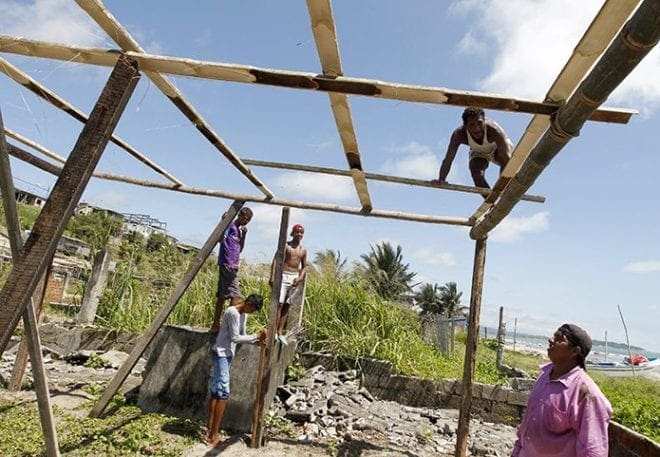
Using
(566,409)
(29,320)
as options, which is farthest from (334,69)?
(29,320)

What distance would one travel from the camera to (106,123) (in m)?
2.37

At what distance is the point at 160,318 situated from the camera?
5141 mm

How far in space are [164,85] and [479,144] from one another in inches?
118

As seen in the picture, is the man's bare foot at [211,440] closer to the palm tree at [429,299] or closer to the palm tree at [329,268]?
the palm tree at [329,268]

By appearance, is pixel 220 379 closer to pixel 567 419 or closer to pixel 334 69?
pixel 567 419

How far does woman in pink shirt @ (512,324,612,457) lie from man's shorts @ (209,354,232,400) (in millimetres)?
3141

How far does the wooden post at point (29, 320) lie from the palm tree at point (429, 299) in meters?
39.1

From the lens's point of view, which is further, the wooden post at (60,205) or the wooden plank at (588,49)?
the wooden post at (60,205)

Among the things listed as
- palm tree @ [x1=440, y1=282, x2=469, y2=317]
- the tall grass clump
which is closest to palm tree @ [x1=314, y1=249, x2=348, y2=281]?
the tall grass clump

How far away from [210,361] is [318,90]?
4.48m

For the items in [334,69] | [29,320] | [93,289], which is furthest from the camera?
[93,289]

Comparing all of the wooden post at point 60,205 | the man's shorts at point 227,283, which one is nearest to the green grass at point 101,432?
the man's shorts at point 227,283

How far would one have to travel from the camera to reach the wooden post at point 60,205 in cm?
215

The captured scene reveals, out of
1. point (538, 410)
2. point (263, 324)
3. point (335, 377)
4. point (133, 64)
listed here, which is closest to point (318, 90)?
point (133, 64)
